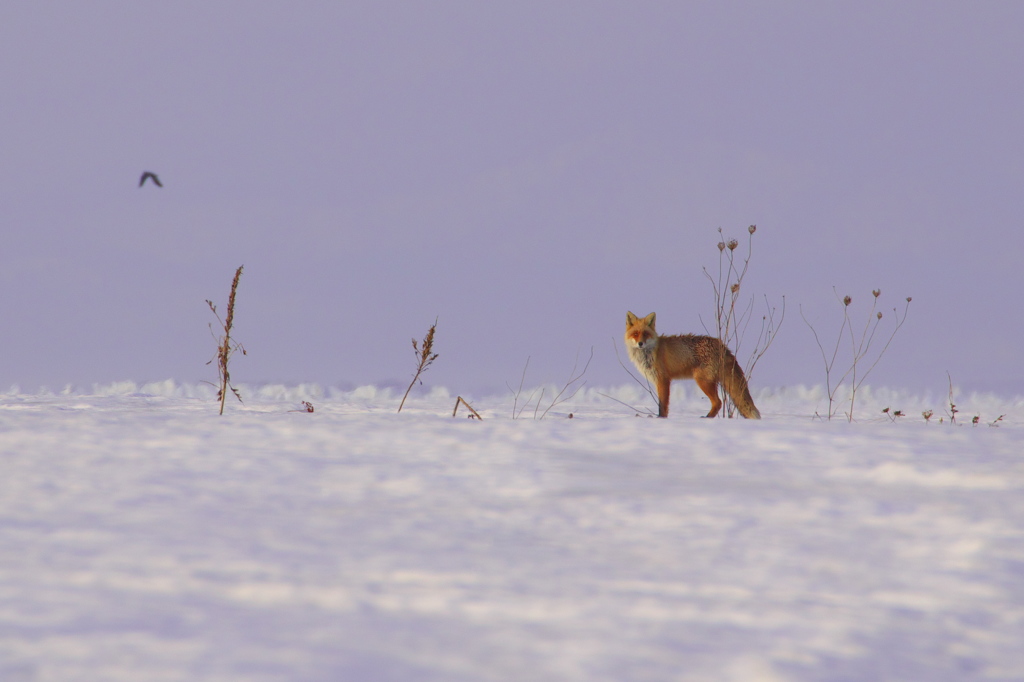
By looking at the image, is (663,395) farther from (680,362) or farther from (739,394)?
(739,394)

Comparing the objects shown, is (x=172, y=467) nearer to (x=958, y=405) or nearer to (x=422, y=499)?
(x=422, y=499)

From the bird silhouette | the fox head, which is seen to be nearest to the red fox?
the fox head

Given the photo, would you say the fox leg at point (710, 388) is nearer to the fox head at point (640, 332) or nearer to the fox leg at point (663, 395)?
the fox leg at point (663, 395)

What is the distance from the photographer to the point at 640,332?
6402 mm

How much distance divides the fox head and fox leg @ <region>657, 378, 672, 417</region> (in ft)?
0.95

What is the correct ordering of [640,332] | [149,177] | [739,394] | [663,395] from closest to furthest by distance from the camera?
[149,177], [739,394], [663,395], [640,332]

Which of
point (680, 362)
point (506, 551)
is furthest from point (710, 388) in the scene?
point (506, 551)

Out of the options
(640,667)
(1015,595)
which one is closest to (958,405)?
(1015,595)

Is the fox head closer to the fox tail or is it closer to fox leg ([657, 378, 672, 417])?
fox leg ([657, 378, 672, 417])

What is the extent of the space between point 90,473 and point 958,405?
17.9ft

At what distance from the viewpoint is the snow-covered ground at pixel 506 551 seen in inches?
38.5

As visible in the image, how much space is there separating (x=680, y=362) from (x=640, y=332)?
1.18 feet

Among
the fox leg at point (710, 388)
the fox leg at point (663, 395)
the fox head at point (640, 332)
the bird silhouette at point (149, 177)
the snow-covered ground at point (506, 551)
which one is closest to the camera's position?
the snow-covered ground at point (506, 551)

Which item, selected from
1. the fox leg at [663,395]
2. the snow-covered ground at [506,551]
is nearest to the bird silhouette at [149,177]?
the snow-covered ground at [506,551]
